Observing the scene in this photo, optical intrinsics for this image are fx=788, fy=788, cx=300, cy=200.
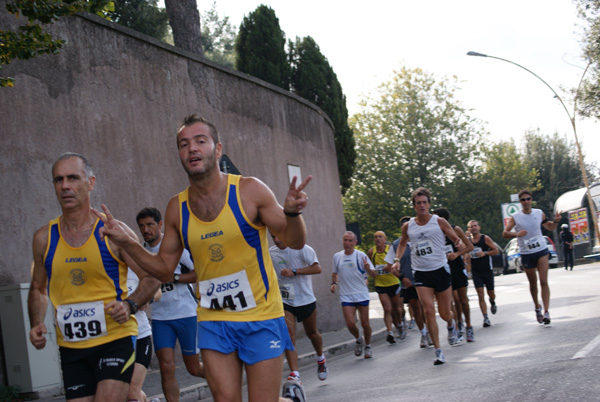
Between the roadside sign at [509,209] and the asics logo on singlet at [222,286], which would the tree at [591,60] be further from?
the asics logo on singlet at [222,286]

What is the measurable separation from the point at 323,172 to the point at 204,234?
1664 cm

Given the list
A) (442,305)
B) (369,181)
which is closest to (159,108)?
(442,305)

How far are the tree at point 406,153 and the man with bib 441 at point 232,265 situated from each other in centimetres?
4488

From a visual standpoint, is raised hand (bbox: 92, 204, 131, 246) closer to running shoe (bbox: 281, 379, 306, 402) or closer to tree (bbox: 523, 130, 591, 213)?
running shoe (bbox: 281, 379, 306, 402)

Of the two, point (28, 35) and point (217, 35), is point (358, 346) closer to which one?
point (28, 35)

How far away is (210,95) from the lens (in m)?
15.3

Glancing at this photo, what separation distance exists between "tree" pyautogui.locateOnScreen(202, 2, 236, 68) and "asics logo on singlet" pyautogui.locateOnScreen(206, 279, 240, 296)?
3192cm

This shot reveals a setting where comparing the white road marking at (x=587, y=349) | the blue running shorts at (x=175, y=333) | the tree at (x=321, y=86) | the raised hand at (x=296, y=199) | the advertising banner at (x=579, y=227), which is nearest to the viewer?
the raised hand at (x=296, y=199)

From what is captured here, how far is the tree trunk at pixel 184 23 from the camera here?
59.8ft

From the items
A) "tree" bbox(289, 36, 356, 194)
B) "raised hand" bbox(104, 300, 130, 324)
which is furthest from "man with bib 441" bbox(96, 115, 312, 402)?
"tree" bbox(289, 36, 356, 194)

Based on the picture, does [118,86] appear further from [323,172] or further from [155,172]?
[323,172]

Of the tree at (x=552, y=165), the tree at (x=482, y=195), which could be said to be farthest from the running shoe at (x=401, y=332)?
the tree at (x=552, y=165)

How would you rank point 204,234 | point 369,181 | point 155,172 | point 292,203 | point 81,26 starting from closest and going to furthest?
1. point 292,203
2. point 204,234
3. point 81,26
4. point 155,172
5. point 369,181

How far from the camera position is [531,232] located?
12859mm
